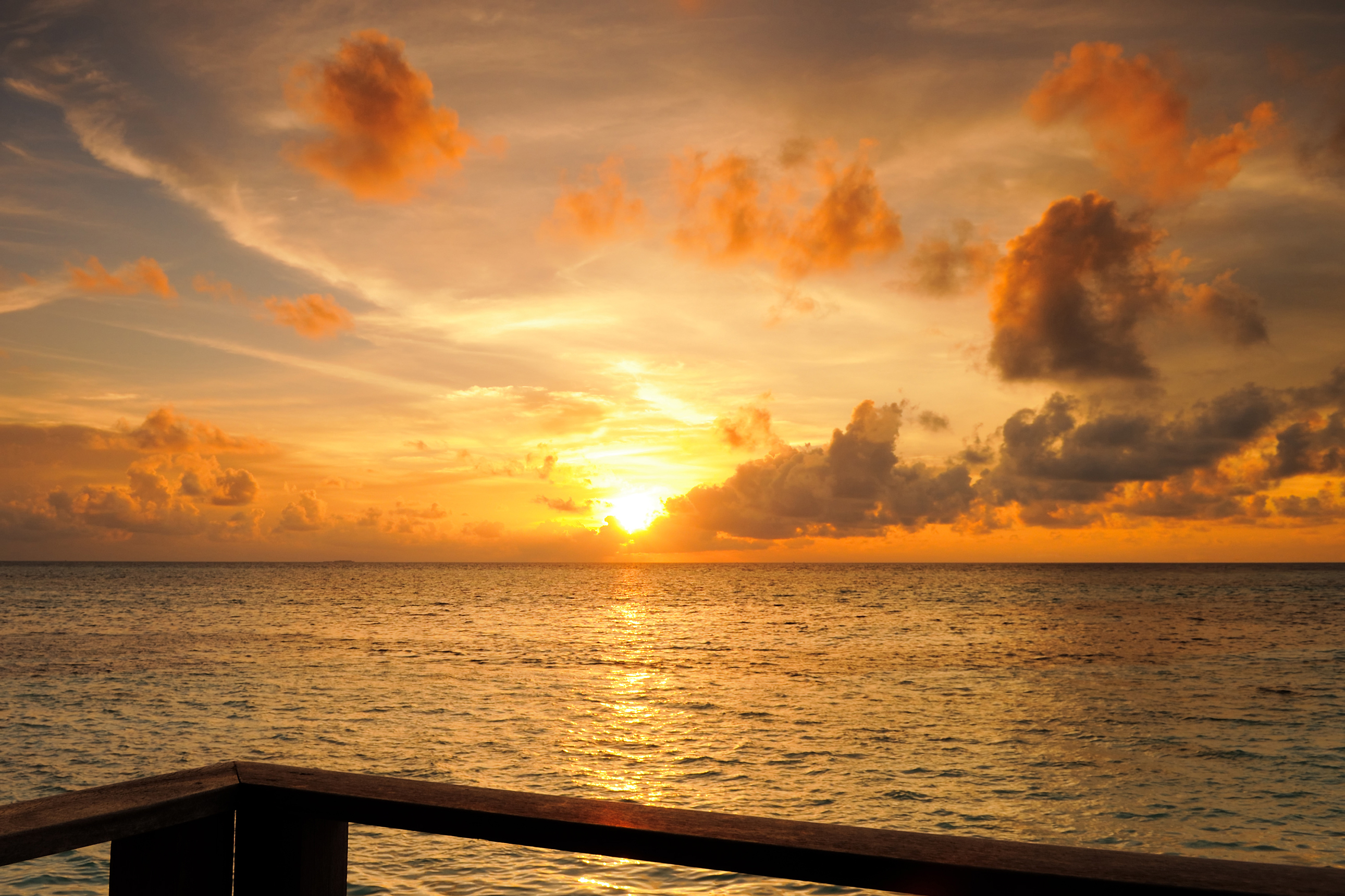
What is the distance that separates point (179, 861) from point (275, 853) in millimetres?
218

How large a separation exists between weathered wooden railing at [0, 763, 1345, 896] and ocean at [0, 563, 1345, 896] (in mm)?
8019

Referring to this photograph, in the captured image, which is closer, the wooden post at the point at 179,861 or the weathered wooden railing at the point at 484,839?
the weathered wooden railing at the point at 484,839

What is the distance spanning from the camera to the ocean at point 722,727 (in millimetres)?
12562

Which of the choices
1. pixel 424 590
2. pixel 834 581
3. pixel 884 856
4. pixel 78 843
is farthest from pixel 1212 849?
pixel 834 581

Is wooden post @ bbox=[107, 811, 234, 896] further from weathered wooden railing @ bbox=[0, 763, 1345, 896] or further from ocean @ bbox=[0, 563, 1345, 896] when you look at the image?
ocean @ bbox=[0, 563, 1345, 896]

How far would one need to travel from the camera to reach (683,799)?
14062 mm

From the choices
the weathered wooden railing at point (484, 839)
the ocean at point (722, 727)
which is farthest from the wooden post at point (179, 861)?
the ocean at point (722, 727)

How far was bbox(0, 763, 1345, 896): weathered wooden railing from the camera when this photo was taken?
1630mm

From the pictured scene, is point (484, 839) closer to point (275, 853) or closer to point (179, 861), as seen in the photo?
point (275, 853)

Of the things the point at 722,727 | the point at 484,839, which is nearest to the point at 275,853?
the point at 484,839

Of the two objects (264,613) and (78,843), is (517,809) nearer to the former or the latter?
(78,843)

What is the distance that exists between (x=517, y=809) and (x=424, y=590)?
423 ft

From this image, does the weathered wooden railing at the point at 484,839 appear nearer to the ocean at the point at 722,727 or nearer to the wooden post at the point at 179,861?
the wooden post at the point at 179,861

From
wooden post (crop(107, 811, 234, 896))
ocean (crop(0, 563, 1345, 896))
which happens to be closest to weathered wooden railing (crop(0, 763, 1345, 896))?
wooden post (crop(107, 811, 234, 896))
